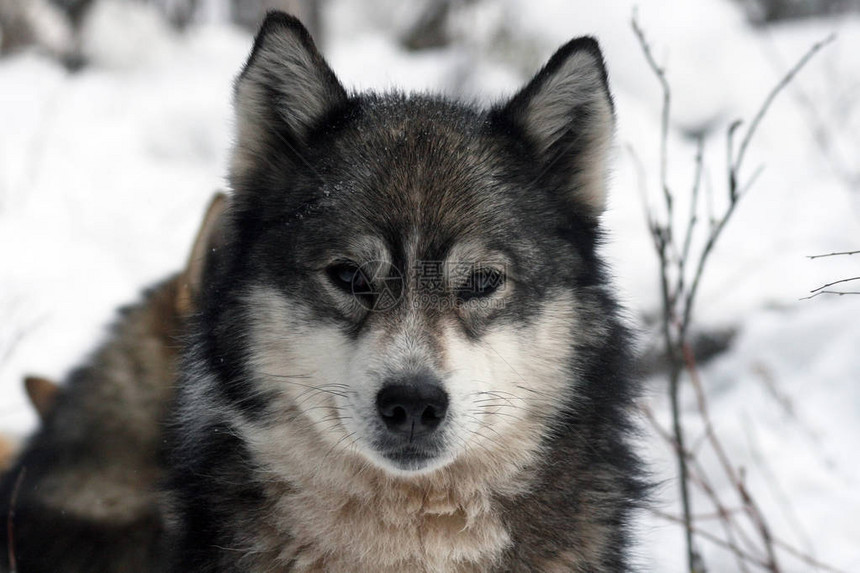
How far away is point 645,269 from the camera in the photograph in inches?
285

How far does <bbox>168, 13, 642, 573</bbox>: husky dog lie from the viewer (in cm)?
250

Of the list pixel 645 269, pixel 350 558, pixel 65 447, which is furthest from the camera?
pixel 645 269

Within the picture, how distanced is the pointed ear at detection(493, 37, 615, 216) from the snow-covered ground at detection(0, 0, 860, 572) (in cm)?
135

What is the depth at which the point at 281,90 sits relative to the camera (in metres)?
2.78

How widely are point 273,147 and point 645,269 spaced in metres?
5.03

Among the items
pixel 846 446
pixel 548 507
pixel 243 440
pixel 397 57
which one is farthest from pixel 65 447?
pixel 397 57

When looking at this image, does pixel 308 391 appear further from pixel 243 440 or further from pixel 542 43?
pixel 542 43

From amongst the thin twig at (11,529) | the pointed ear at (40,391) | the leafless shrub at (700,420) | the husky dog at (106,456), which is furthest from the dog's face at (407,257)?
the pointed ear at (40,391)

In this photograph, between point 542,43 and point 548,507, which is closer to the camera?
point 548,507

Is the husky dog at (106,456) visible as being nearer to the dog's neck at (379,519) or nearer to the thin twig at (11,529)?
the thin twig at (11,529)

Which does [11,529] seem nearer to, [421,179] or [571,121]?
[421,179]

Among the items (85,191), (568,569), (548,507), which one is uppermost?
(85,191)

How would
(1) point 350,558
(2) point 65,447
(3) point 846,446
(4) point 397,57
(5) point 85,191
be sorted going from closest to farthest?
(1) point 350,558
(2) point 65,447
(3) point 846,446
(5) point 85,191
(4) point 397,57

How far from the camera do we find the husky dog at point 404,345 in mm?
2504
